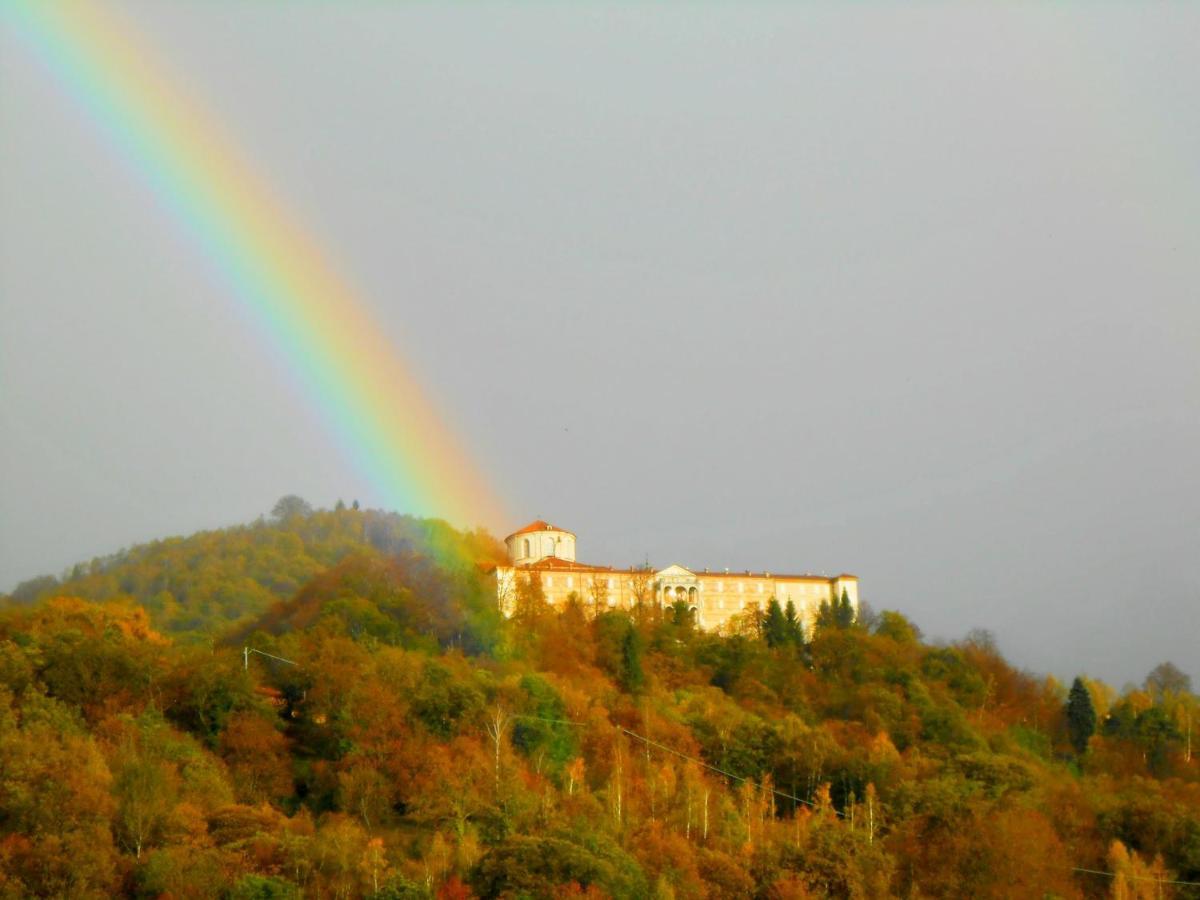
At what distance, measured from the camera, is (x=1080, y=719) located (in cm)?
5428

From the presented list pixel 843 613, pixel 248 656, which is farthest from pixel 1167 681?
pixel 248 656

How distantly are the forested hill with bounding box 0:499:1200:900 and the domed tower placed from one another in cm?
1103

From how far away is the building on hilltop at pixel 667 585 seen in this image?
202 feet

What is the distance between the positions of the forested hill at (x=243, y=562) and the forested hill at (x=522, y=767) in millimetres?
10298

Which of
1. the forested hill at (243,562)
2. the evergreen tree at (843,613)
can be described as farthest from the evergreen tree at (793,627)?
the forested hill at (243,562)

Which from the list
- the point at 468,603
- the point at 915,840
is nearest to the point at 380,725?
the point at 915,840

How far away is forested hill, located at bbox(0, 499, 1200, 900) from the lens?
84.2ft

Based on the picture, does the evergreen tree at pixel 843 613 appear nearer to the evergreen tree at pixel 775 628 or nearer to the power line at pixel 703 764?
the evergreen tree at pixel 775 628

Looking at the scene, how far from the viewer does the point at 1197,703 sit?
63.4 m

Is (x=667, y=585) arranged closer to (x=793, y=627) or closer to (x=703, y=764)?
(x=793, y=627)

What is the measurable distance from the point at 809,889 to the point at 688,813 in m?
4.53

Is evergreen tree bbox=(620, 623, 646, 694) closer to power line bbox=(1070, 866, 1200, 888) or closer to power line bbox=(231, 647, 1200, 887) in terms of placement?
power line bbox=(231, 647, 1200, 887)

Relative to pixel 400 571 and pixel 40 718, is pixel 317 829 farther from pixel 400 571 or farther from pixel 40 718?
pixel 400 571

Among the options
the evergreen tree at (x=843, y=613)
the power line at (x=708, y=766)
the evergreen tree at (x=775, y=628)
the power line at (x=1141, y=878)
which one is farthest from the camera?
the evergreen tree at (x=843, y=613)
